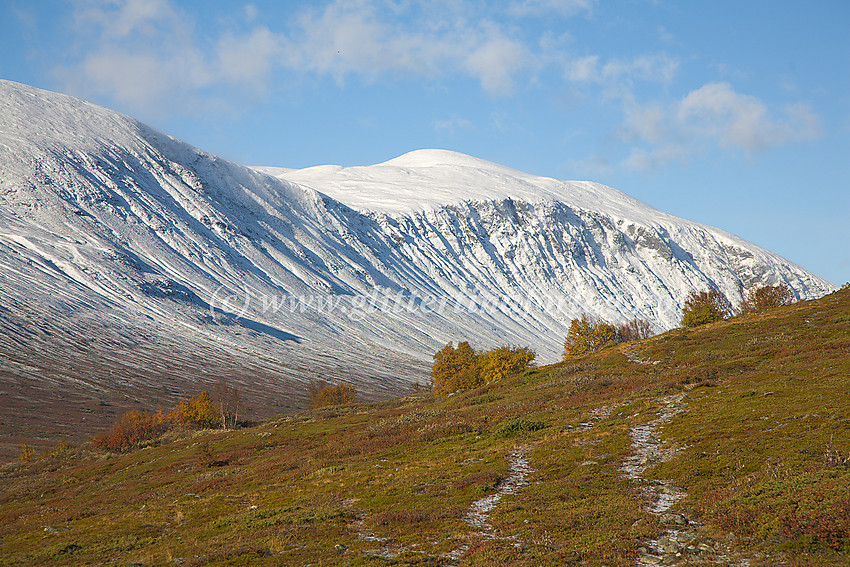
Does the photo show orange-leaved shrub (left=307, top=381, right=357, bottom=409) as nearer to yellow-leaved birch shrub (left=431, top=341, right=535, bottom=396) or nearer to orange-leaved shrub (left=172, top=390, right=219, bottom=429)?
yellow-leaved birch shrub (left=431, top=341, right=535, bottom=396)

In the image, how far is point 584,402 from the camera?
4088 cm

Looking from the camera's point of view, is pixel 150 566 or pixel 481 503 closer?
pixel 150 566

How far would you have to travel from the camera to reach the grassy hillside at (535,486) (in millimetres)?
16031

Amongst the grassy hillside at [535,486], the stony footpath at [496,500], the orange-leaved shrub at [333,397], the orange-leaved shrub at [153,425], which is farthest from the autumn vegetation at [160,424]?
the stony footpath at [496,500]

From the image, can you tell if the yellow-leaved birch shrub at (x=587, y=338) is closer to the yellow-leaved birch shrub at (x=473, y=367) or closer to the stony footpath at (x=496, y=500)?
the yellow-leaved birch shrub at (x=473, y=367)

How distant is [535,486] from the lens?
23016 millimetres

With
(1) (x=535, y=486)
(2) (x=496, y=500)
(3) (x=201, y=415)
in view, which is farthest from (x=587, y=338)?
(2) (x=496, y=500)

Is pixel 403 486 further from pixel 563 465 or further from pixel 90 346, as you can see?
pixel 90 346

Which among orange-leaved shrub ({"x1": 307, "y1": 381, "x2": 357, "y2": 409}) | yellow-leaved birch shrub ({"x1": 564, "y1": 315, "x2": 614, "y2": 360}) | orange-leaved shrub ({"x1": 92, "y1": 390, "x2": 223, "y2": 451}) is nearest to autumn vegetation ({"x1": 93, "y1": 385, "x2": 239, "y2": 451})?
orange-leaved shrub ({"x1": 92, "y1": 390, "x2": 223, "y2": 451})

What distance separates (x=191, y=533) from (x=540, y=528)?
14.4 meters

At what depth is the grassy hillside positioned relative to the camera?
52.6 ft

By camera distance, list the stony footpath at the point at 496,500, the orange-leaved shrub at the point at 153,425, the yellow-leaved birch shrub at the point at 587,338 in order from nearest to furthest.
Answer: the stony footpath at the point at 496,500 < the orange-leaved shrub at the point at 153,425 < the yellow-leaved birch shrub at the point at 587,338

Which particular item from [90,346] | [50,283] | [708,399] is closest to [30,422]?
[90,346]

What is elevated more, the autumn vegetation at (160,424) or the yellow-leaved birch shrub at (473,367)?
the yellow-leaved birch shrub at (473,367)
